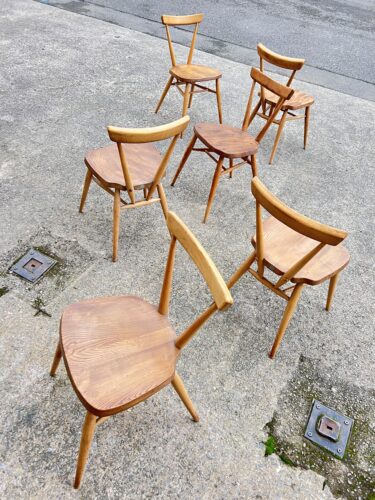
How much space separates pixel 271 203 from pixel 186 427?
3.21ft

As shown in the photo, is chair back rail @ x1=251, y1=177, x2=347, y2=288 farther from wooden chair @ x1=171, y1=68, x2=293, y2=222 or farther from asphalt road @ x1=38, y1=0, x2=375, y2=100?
asphalt road @ x1=38, y1=0, x2=375, y2=100

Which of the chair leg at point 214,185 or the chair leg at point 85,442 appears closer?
the chair leg at point 85,442

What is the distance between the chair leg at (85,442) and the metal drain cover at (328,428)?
3.02ft

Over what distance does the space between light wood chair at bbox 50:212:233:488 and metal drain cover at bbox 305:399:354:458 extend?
560 mm

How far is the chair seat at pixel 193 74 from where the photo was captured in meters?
3.21

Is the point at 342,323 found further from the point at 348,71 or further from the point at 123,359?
the point at 348,71

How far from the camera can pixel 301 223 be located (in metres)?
1.41

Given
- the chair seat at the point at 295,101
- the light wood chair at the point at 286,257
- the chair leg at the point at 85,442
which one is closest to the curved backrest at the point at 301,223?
the light wood chair at the point at 286,257

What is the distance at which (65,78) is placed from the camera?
4.02 m

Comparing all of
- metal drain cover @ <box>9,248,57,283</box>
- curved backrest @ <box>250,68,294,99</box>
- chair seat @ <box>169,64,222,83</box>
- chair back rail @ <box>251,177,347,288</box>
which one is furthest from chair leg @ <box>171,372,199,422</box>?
chair seat @ <box>169,64,222,83</box>

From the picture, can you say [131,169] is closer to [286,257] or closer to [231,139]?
[231,139]

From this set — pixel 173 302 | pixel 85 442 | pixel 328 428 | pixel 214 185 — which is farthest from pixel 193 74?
pixel 85 442

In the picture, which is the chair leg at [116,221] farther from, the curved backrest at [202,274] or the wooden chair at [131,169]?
the curved backrest at [202,274]

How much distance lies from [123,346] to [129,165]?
3.92ft
